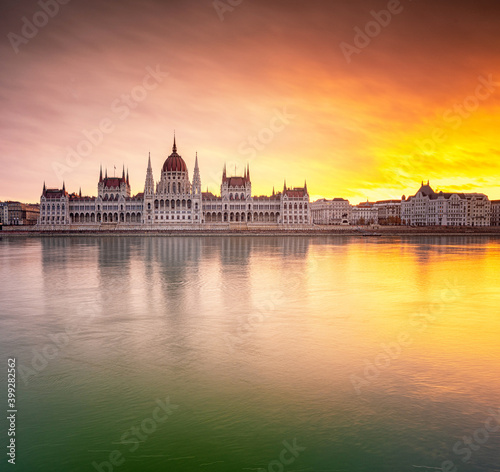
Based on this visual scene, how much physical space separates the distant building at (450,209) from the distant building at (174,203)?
1898 inches

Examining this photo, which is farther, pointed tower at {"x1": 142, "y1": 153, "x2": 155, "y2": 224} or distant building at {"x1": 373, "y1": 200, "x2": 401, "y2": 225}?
distant building at {"x1": 373, "y1": 200, "x2": 401, "y2": 225}

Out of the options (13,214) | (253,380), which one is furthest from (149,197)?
(253,380)

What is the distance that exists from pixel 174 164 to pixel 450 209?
8599 centimetres

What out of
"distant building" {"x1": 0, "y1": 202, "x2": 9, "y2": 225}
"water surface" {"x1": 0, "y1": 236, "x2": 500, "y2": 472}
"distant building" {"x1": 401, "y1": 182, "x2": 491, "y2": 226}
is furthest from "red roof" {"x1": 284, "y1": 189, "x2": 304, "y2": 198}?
"water surface" {"x1": 0, "y1": 236, "x2": 500, "y2": 472}

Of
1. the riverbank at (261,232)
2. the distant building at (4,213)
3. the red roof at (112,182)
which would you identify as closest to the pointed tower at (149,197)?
the red roof at (112,182)

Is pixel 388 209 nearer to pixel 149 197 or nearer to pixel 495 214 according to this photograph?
pixel 495 214

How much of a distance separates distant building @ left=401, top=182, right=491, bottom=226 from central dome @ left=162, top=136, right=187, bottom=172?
80.3m

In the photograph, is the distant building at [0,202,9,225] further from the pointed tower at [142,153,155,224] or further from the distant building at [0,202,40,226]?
the pointed tower at [142,153,155,224]

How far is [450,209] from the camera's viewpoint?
14300cm

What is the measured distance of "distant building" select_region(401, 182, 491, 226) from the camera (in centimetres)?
14300

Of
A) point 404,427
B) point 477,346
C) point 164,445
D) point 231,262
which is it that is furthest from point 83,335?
point 231,262

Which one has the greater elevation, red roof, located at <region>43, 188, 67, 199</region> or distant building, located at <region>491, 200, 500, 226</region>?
red roof, located at <region>43, 188, 67, 199</region>

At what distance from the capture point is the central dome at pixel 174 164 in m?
126

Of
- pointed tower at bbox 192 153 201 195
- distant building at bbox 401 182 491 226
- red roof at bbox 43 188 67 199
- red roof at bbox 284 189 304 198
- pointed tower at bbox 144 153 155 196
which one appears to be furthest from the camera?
distant building at bbox 401 182 491 226
